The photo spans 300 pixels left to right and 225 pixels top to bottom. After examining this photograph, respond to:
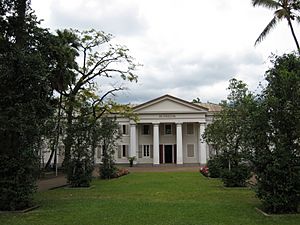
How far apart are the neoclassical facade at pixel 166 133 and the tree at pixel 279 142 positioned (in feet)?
121

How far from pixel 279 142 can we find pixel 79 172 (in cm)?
1188

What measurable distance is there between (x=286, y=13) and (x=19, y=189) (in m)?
18.9

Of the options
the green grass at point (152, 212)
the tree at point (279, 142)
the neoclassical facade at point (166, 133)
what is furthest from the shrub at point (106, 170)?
the neoclassical facade at point (166, 133)

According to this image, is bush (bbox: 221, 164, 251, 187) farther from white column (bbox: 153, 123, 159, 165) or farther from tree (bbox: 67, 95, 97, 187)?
white column (bbox: 153, 123, 159, 165)

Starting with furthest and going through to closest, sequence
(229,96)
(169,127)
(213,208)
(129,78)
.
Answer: (169,127)
(129,78)
(229,96)
(213,208)

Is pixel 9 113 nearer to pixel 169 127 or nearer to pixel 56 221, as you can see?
pixel 56 221

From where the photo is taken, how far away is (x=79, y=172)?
20047mm

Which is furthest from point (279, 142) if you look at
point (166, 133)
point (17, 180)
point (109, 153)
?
point (166, 133)

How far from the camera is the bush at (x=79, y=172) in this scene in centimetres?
1998

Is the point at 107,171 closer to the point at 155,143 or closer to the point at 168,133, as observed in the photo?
the point at 155,143

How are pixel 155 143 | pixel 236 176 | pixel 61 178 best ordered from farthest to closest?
pixel 155 143 < pixel 61 178 < pixel 236 176

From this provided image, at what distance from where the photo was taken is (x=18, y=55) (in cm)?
1230

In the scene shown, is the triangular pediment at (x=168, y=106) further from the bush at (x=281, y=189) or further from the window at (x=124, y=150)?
the bush at (x=281, y=189)

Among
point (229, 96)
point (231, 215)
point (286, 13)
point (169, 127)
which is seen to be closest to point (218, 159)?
point (229, 96)
